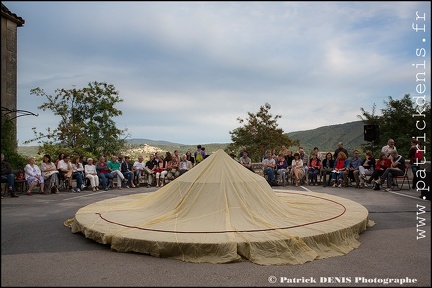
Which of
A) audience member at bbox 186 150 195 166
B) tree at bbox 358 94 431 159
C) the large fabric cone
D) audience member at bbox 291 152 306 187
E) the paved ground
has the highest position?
tree at bbox 358 94 431 159

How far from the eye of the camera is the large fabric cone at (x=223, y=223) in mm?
4113

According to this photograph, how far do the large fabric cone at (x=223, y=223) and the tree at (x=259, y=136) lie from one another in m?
17.8

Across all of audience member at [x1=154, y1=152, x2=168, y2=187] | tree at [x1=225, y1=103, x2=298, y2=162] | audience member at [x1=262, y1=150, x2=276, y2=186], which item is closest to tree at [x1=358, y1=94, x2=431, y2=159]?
tree at [x1=225, y1=103, x2=298, y2=162]

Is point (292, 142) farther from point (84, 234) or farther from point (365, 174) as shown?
point (84, 234)

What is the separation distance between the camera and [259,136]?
24531 millimetres

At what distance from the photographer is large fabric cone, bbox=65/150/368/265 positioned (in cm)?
411

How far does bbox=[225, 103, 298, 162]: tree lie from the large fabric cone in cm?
1778

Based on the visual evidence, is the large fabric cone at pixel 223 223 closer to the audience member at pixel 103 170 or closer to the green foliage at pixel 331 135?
the audience member at pixel 103 170

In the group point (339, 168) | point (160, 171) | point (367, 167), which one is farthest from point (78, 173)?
point (367, 167)

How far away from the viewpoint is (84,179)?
1243cm

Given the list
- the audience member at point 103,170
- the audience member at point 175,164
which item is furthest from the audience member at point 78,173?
the audience member at point 175,164

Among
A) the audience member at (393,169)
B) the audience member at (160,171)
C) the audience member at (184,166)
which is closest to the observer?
the audience member at (393,169)

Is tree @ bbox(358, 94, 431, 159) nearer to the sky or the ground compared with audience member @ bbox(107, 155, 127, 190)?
nearer to the sky

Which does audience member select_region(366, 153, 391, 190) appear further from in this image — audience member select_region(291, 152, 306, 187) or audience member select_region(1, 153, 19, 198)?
audience member select_region(1, 153, 19, 198)
